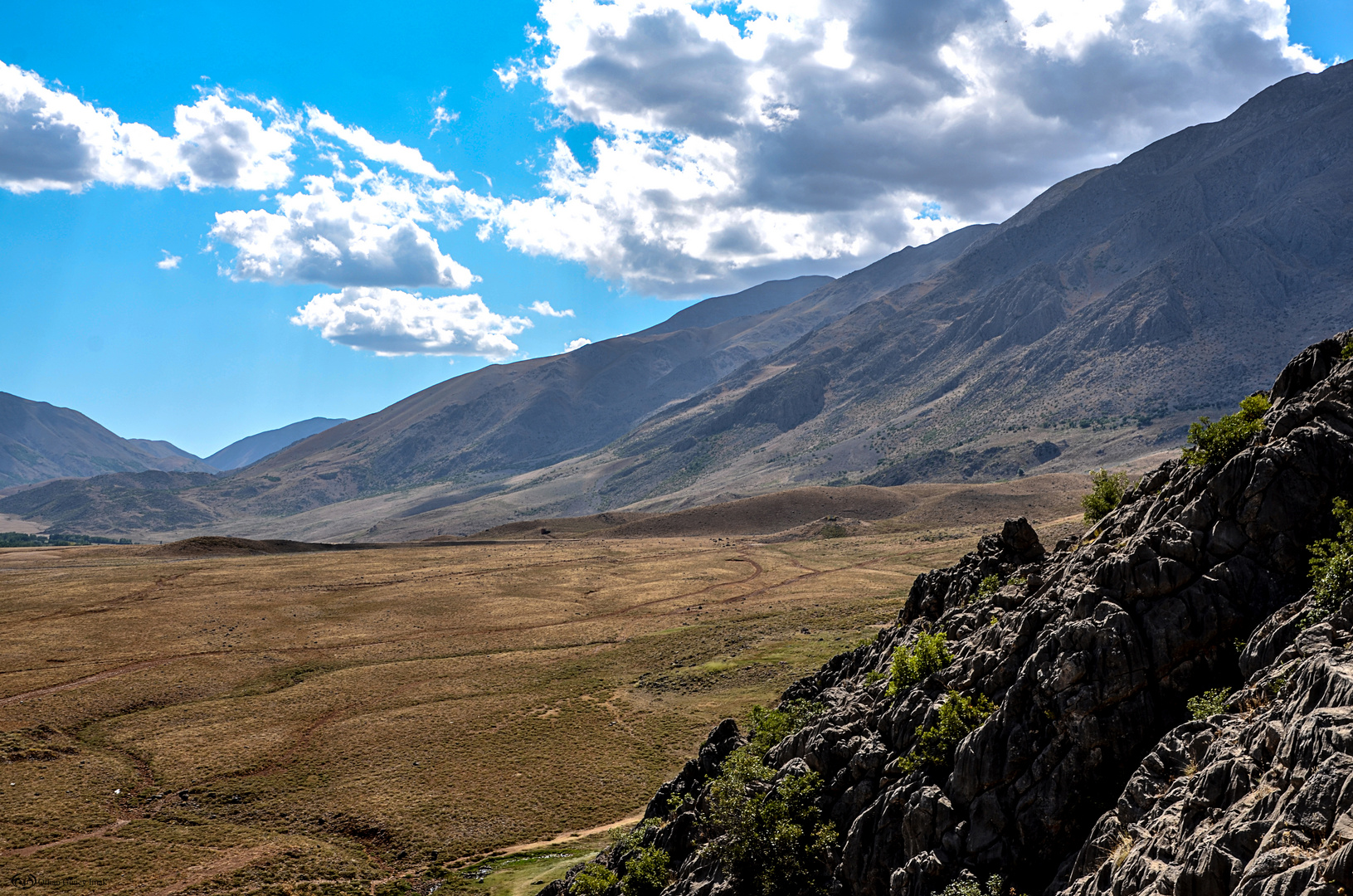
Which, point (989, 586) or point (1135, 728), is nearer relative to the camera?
point (1135, 728)

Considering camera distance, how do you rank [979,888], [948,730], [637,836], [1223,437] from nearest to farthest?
[979,888]
[1223,437]
[948,730]
[637,836]

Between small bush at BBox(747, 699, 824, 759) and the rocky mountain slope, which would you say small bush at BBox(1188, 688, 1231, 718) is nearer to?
the rocky mountain slope

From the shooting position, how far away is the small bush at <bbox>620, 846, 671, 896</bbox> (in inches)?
1066

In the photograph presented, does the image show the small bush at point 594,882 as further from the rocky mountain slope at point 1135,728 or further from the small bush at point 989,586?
the small bush at point 989,586

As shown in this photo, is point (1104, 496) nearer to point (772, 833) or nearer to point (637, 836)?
point (772, 833)

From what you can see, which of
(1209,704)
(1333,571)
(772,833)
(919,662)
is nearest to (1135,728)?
(1209,704)

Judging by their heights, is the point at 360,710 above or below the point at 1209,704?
below

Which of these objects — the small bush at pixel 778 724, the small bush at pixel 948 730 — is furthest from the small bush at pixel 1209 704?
the small bush at pixel 778 724

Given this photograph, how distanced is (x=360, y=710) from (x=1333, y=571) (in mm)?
61341

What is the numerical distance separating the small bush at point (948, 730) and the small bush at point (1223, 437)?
8804 mm

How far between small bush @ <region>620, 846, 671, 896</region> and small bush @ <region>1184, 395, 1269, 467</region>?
21.7 metres

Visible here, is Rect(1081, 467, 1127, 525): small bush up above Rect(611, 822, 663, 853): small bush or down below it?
above

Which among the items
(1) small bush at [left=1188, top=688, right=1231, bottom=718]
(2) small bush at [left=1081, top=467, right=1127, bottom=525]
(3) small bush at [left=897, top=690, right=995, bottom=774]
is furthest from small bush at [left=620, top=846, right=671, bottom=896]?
(2) small bush at [left=1081, top=467, right=1127, bottom=525]

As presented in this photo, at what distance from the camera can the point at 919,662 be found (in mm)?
24469
